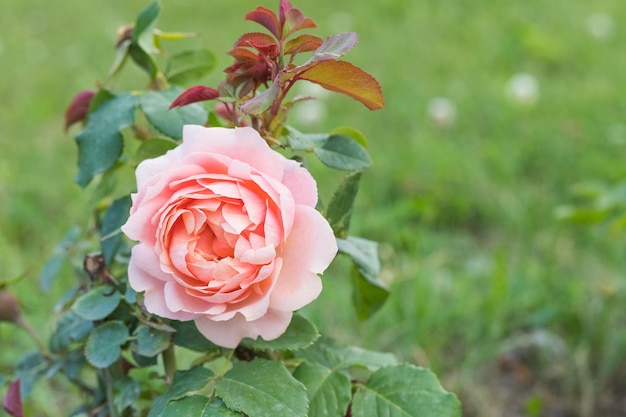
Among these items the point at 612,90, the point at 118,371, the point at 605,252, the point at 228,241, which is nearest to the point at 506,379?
the point at 605,252

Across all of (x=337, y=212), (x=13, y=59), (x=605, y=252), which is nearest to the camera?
(x=337, y=212)

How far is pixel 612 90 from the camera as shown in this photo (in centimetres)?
276

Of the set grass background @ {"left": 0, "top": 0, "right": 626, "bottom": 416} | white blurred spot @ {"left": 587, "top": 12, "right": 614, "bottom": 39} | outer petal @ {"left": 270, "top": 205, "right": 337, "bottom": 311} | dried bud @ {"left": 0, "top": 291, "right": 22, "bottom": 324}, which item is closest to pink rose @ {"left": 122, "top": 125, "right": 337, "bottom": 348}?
outer petal @ {"left": 270, "top": 205, "right": 337, "bottom": 311}

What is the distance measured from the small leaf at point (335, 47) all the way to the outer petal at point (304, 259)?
0.41ft

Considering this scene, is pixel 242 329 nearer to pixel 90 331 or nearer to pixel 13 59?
pixel 90 331

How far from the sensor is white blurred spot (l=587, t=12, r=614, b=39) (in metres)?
3.37

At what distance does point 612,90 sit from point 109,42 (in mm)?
2168

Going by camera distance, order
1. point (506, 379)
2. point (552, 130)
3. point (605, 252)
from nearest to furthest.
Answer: point (506, 379) < point (605, 252) < point (552, 130)

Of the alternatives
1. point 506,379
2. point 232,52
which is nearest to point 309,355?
point 232,52

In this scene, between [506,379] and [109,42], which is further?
[109,42]

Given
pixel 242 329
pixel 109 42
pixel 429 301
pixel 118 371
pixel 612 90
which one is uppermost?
pixel 242 329

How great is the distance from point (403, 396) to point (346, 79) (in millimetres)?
315

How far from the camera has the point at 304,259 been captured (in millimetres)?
709

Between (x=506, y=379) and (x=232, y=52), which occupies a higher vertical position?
(x=232, y=52)
